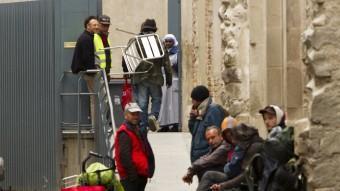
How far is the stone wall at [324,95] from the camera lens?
12289mm

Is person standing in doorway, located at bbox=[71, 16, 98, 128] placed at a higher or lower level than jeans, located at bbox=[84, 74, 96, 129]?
higher

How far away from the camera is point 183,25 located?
1232 inches

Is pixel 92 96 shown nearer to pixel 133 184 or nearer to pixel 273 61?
pixel 273 61

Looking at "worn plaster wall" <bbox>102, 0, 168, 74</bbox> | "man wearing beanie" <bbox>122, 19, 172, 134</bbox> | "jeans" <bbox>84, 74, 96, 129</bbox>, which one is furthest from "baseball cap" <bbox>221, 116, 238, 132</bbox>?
"worn plaster wall" <bbox>102, 0, 168, 74</bbox>

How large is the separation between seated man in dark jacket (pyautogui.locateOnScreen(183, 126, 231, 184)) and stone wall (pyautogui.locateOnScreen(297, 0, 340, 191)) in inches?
157

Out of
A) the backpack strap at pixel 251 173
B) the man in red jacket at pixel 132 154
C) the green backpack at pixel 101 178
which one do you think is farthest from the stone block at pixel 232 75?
the backpack strap at pixel 251 173

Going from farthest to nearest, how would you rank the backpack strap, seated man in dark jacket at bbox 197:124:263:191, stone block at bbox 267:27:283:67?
1. stone block at bbox 267:27:283:67
2. seated man in dark jacket at bbox 197:124:263:191
3. the backpack strap

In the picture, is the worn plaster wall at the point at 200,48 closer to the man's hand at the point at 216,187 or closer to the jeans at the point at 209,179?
the jeans at the point at 209,179

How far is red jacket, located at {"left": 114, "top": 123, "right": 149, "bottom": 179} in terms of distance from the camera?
56.8 ft

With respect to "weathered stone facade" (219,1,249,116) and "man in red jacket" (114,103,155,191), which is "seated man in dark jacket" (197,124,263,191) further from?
"weathered stone facade" (219,1,249,116)

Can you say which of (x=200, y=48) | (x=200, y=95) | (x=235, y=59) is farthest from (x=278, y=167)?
(x=200, y=48)

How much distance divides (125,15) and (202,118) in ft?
55.2

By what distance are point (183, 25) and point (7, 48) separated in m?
8.06

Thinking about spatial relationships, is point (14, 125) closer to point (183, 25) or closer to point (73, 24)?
point (73, 24)
